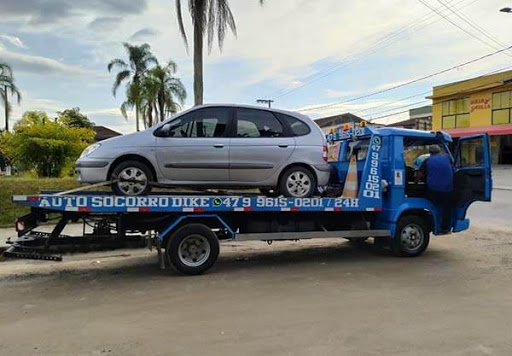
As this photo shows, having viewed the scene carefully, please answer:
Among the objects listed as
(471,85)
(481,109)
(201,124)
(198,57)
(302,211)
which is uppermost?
(471,85)

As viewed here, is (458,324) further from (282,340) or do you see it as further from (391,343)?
(282,340)

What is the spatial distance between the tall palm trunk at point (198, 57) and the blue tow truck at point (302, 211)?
20.9ft

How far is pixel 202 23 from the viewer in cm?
1516

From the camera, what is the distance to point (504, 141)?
32625 millimetres

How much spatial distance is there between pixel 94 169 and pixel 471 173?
6.53m

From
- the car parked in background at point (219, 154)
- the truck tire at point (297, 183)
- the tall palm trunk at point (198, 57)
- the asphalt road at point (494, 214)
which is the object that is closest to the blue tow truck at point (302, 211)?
the truck tire at point (297, 183)

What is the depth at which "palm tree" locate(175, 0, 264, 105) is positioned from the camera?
49.4 feet

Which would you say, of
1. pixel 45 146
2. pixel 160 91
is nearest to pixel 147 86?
pixel 160 91

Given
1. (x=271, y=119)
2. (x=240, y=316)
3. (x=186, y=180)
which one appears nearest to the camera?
(x=240, y=316)

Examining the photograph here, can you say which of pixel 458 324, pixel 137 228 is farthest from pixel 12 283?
pixel 458 324

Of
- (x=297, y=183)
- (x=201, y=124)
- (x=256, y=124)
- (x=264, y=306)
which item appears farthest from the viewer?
(x=297, y=183)

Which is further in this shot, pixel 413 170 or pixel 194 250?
pixel 413 170

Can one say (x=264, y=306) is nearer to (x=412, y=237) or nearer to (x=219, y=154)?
(x=219, y=154)

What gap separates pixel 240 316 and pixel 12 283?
372cm
